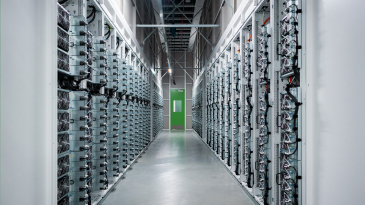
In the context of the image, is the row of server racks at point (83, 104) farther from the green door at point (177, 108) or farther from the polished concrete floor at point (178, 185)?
the green door at point (177, 108)

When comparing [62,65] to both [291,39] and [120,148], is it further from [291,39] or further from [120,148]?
[120,148]

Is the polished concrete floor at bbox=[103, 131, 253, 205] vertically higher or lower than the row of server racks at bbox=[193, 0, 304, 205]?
lower

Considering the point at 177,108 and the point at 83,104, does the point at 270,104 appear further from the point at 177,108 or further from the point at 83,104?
the point at 177,108

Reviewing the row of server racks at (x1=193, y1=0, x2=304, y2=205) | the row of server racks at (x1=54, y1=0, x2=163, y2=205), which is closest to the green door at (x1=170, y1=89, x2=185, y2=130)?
the row of server racks at (x1=193, y1=0, x2=304, y2=205)

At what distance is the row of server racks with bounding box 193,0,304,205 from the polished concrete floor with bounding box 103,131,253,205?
0.39 m
